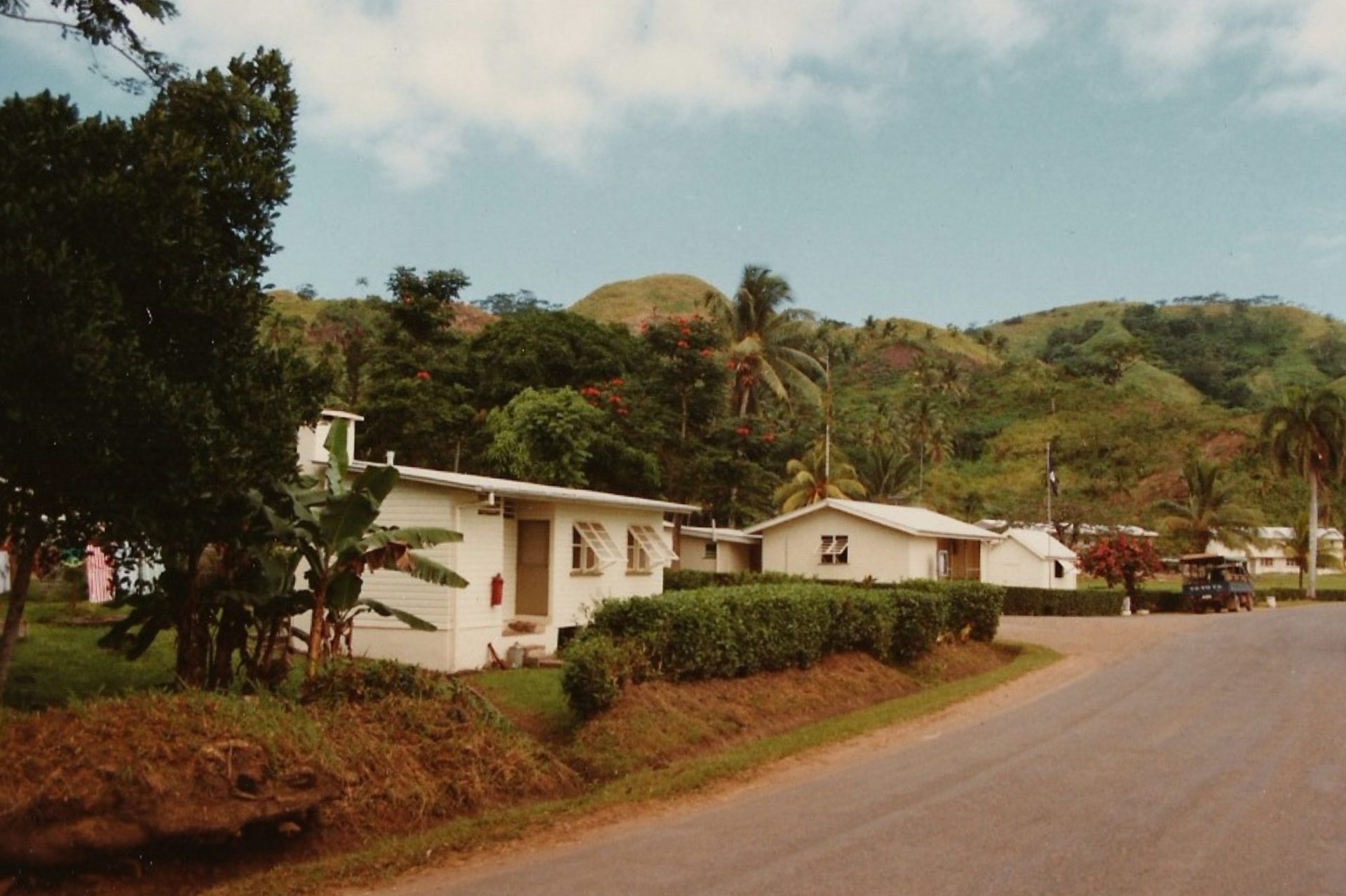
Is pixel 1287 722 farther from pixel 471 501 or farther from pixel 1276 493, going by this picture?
pixel 1276 493

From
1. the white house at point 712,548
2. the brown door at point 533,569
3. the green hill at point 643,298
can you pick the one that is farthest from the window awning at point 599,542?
the green hill at point 643,298

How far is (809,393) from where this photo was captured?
4800 centimetres

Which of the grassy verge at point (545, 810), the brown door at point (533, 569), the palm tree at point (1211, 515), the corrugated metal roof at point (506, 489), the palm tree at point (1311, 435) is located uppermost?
the palm tree at point (1311, 435)

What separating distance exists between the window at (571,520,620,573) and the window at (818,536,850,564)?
60.7ft

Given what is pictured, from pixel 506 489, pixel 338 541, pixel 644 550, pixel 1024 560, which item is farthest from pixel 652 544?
pixel 1024 560

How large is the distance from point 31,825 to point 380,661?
13.8ft

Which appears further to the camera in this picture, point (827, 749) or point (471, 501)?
point (471, 501)

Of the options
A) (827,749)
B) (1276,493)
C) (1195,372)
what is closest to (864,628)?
(827,749)

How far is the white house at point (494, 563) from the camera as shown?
58.3 ft

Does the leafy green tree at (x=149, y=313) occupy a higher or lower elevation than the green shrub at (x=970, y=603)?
higher

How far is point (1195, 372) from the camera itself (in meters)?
123

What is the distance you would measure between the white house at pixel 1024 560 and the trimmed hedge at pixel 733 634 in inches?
1325

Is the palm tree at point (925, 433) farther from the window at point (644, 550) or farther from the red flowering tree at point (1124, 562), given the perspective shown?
the window at point (644, 550)

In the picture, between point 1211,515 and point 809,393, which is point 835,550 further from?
point 1211,515
